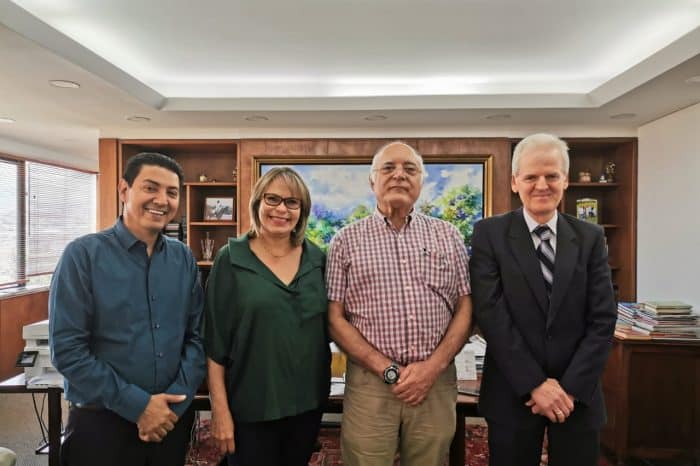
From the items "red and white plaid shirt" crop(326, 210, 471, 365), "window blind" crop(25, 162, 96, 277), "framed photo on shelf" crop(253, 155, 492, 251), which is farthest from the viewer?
"window blind" crop(25, 162, 96, 277)

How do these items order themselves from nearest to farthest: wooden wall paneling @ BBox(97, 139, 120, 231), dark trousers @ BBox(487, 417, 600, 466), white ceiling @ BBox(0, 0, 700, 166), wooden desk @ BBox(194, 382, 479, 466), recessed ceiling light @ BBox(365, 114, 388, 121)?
dark trousers @ BBox(487, 417, 600, 466), wooden desk @ BBox(194, 382, 479, 466), white ceiling @ BBox(0, 0, 700, 166), recessed ceiling light @ BBox(365, 114, 388, 121), wooden wall paneling @ BBox(97, 139, 120, 231)

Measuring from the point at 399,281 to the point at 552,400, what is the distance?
2.03ft

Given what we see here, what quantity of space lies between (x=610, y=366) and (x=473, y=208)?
189cm

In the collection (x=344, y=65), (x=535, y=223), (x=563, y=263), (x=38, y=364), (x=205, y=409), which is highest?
(x=344, y=65)

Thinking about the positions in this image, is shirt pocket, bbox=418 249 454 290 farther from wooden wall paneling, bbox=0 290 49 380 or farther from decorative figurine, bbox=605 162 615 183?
wooden wall paneling, bbox=0 290 49 380

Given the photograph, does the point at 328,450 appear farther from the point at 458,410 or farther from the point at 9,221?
the point at 9,221

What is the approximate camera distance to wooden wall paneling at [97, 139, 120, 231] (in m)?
4.55

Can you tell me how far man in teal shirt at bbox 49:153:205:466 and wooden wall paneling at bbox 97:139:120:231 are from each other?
339 cm

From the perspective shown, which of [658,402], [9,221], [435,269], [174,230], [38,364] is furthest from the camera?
[9,221]

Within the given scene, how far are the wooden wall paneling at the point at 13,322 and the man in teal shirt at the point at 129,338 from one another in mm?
4255

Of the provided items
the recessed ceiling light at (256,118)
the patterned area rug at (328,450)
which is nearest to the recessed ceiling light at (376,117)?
the recessed ceiling light at (256,118)

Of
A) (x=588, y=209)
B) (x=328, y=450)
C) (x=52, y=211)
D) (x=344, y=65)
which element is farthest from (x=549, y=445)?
(x=52, y=211)

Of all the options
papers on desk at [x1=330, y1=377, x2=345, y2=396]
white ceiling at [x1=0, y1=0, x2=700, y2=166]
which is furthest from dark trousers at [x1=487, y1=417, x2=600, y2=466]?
white ceiling at [x1=0, y1=0, x2=700, y2=166]

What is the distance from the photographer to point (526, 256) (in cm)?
153
